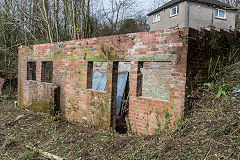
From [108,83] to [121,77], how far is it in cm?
165

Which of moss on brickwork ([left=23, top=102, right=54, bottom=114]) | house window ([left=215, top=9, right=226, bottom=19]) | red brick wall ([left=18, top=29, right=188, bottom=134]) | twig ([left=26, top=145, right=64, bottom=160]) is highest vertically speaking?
house window ([left=215, top=9, right=226, bottom=19])

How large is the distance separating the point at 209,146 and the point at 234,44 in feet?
11.8

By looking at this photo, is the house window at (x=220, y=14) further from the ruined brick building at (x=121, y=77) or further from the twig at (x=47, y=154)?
the twig at (x=47, y=154)

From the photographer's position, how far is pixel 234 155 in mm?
2766

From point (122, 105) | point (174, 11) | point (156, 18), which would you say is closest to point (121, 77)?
point (122, 105)

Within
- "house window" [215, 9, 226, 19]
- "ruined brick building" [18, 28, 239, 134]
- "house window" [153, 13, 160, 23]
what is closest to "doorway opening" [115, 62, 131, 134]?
"ruined brick building" [18, 28, 239, 134]

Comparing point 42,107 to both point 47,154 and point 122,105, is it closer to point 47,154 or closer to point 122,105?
point 122,105

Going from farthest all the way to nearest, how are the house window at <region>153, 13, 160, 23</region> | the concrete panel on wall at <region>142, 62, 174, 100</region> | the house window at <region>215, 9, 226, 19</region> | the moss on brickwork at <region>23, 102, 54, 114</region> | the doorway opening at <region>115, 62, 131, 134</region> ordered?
the house window at <region>153, 13, 160, 23</region> < the house window at <region>215, 9, 226, 19</region> < the concrete panel on wall at <region>142, 62, 174, 100</region> < the moss on brickwork at <region>23, 102, 54, 114</region> < the doorway opening at <region>115, 62, 131, 134</region>

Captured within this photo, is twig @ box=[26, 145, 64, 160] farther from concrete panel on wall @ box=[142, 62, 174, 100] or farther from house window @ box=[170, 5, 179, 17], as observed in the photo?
house window @ box=[170, 5, 179, 17]

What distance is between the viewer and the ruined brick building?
13.5 ft

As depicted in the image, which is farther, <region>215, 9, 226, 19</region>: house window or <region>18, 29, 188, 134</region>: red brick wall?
<region>215, 9, 226, 19</region>: house window

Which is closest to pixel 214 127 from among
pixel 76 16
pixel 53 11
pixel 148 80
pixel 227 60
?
pixel 227 60

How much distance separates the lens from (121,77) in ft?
23.0

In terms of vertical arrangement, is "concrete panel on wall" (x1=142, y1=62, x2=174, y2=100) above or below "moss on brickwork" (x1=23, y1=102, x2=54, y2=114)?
above
